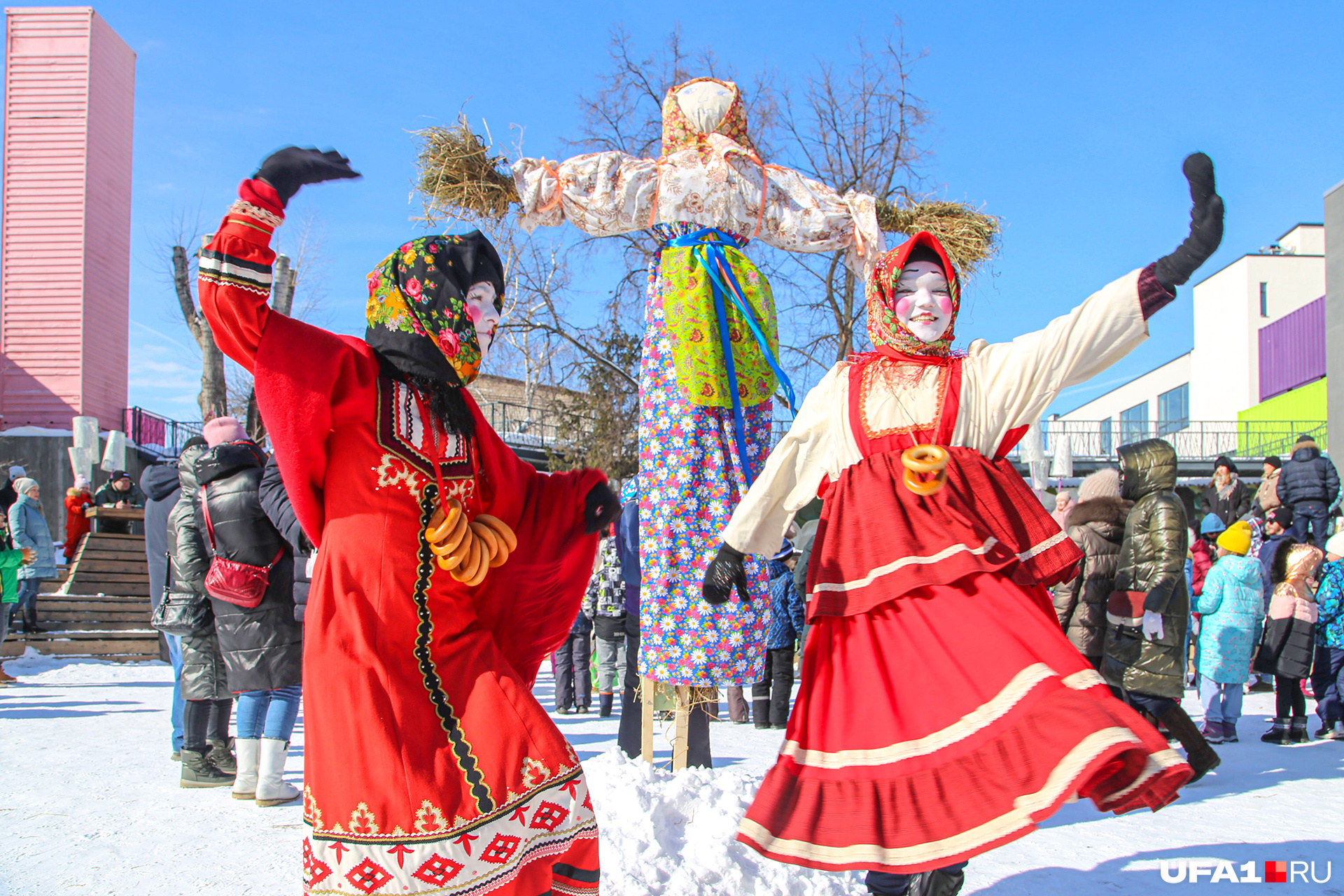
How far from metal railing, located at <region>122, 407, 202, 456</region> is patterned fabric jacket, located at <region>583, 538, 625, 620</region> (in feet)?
56.3

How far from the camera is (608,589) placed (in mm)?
7727

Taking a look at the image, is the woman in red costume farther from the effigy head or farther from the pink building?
the pink building

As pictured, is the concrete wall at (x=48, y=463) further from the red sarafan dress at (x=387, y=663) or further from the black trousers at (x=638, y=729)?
the red sarafan dress at (x=387, y=663)

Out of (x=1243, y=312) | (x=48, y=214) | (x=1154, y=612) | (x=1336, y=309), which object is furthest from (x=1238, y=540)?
(x=1243, y=312)

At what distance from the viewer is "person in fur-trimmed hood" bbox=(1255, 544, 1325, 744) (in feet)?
22.6

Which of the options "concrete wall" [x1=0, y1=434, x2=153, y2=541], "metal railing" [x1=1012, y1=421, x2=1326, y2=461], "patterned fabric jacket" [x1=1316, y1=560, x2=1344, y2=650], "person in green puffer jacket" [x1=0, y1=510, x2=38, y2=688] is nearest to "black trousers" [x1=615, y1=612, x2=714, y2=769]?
"patterned fabric jacket" [x1=1316, y1=560, x2=1344, y2=650]

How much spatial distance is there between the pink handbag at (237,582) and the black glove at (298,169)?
2.78 metres

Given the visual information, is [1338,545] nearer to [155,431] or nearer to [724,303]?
[724,303]

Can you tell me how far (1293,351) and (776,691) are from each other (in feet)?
108

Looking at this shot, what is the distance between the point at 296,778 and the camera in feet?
18.0

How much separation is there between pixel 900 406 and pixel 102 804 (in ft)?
14.5

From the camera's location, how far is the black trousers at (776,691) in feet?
24.4

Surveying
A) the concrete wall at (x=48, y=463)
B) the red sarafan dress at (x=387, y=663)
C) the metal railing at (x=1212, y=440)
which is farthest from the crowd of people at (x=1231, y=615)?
the metal railing at (x=1212, y=440)

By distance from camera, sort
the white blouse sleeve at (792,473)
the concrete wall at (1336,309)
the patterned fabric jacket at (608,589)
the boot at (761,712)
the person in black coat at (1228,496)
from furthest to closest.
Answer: the concrete wall at (1336,309) < the person in black coat at (1228,496) < the patterned fabric jacket at (608,589) < the boot at (761,712) < the white blouse sleeve at (792,473)
